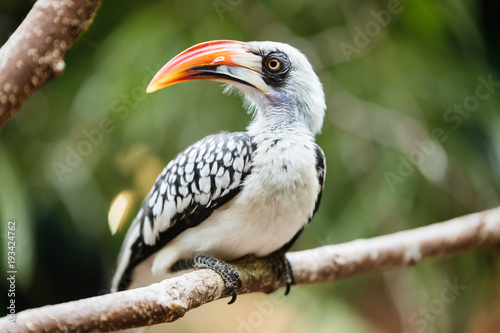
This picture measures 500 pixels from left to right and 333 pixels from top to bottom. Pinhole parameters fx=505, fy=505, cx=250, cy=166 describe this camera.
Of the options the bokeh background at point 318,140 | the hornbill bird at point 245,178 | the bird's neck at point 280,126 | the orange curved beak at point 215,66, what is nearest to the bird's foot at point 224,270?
the hornbill bird at point 245,178

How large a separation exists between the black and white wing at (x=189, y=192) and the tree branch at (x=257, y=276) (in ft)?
0.64

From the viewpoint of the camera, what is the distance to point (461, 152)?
261 centimetres

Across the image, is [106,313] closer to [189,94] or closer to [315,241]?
[189,94]

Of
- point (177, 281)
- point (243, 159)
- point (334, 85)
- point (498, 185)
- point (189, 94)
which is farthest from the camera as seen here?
point (498, 185)

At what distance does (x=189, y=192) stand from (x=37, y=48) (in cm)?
65

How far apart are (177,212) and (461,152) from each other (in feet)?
5.84

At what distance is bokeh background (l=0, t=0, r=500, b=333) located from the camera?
212 cm

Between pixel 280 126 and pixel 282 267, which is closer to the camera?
pixel 280 126

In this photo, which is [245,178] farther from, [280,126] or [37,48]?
[37,48]

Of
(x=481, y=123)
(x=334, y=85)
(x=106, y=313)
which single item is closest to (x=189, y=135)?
(x=334, y=85)

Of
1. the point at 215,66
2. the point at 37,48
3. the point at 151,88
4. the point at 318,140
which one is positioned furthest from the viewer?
the point at 318,140

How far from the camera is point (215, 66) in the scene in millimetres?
1259

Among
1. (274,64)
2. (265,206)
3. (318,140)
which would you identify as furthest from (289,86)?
(318,140)

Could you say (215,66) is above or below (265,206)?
above
